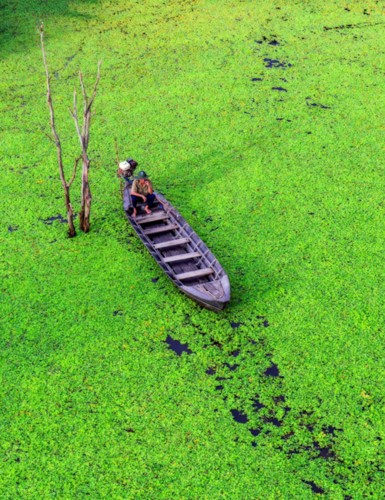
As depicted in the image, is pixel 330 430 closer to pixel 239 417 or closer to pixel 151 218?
pixel 239 417

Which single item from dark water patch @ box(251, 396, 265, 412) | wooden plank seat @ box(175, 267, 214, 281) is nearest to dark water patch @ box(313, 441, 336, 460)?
dark water patch @ box(251, 396, 265, 412)

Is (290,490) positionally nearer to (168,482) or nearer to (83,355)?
(168,482)

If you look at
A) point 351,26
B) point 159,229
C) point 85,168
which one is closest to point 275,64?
point 351,26

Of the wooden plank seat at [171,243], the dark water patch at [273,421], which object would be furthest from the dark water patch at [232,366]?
the wooden plank seat at [171,243]

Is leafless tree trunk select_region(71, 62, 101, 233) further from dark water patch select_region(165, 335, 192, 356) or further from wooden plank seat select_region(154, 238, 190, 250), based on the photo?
dark water patch select_region(165, 335, 192, 356)

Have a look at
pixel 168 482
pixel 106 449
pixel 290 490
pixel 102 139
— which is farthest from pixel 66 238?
pixel 290 490
